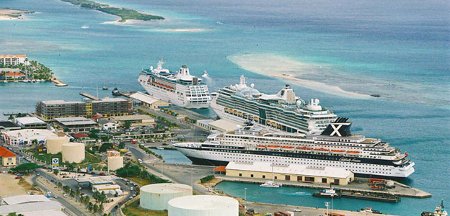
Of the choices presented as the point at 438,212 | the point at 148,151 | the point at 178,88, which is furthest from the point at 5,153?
the point at 178,88

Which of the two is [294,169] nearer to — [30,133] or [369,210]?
[369,210]

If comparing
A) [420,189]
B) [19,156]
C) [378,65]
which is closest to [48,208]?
[19,156]

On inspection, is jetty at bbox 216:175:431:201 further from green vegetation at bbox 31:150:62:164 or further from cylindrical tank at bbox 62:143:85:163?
green vegetation at bbox 31:150:62:164

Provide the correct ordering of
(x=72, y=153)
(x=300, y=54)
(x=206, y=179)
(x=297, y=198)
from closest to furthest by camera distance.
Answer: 1. (x=297, y=198)
2. (x=206, y=179)
3. (x=72, y=153)
4. (x=300, y=54)

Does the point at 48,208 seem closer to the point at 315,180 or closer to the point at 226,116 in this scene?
the point at 315,180

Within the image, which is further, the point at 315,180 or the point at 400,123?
the point at 400,123

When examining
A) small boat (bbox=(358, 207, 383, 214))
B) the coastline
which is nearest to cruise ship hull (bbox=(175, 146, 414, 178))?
small boat (bbox=(358, 207, 383, 214))

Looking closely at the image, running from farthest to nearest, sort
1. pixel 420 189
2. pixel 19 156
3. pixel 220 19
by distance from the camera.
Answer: pixel 220 19, pixel 19 156, pixel 420 189
